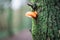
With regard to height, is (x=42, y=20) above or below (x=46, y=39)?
above

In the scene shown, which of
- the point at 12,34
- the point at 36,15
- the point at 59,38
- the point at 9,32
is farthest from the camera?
the point at 12,34

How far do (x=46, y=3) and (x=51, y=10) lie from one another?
86mm

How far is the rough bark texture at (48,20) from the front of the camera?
1.48 meters

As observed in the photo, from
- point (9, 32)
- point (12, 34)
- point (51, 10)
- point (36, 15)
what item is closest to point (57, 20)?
point (51, 10)

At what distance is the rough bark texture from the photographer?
4.84 ft

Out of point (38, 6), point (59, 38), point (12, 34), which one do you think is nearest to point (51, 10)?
point (38, 6)

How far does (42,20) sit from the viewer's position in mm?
1564

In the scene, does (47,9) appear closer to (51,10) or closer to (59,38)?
(51,10)

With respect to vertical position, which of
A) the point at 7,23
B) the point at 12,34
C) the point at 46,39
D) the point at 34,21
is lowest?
the point at 12,34

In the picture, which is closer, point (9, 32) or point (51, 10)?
point (51, 10)

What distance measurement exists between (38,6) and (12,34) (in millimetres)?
11349

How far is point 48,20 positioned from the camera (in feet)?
4.93

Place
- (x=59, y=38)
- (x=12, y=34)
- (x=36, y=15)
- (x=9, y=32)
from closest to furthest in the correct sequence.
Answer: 1. (x=59, y=38)
2. (x=36, y=15)
3. (x=9, y=32)
4. (x=12, y=34)

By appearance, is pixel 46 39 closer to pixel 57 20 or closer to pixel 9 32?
pixel 57 20
